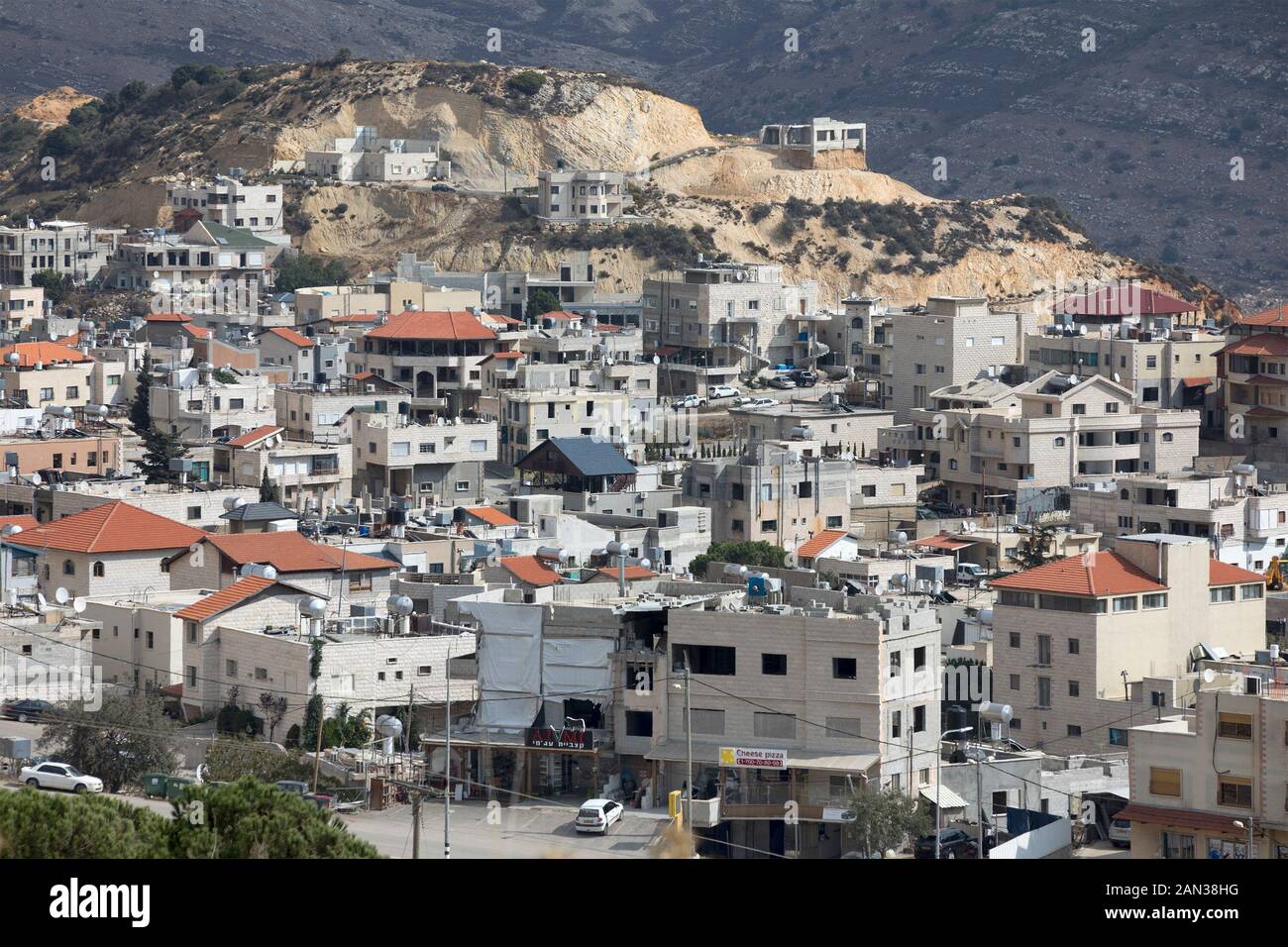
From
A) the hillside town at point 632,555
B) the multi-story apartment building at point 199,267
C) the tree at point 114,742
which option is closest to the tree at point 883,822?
the hillside town at point 632,555

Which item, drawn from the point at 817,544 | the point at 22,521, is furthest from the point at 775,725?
the point at 817,544

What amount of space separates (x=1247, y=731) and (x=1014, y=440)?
42824mm

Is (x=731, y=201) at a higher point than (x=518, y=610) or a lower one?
higher

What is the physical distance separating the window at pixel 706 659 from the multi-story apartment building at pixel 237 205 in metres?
83.8

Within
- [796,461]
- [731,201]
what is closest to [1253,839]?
[796,461]

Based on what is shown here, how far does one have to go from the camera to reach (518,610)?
38.5m

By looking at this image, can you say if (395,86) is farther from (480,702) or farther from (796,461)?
(480,702)

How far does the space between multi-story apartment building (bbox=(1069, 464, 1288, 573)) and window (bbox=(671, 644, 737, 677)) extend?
24973 millimetres

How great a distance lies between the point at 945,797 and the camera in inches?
1416

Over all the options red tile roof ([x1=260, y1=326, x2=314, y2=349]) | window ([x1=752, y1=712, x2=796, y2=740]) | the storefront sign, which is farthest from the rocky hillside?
the storefront sign

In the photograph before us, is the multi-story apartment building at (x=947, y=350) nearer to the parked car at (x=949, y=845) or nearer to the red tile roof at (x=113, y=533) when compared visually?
the red tile roof at (x=113, y=533)
